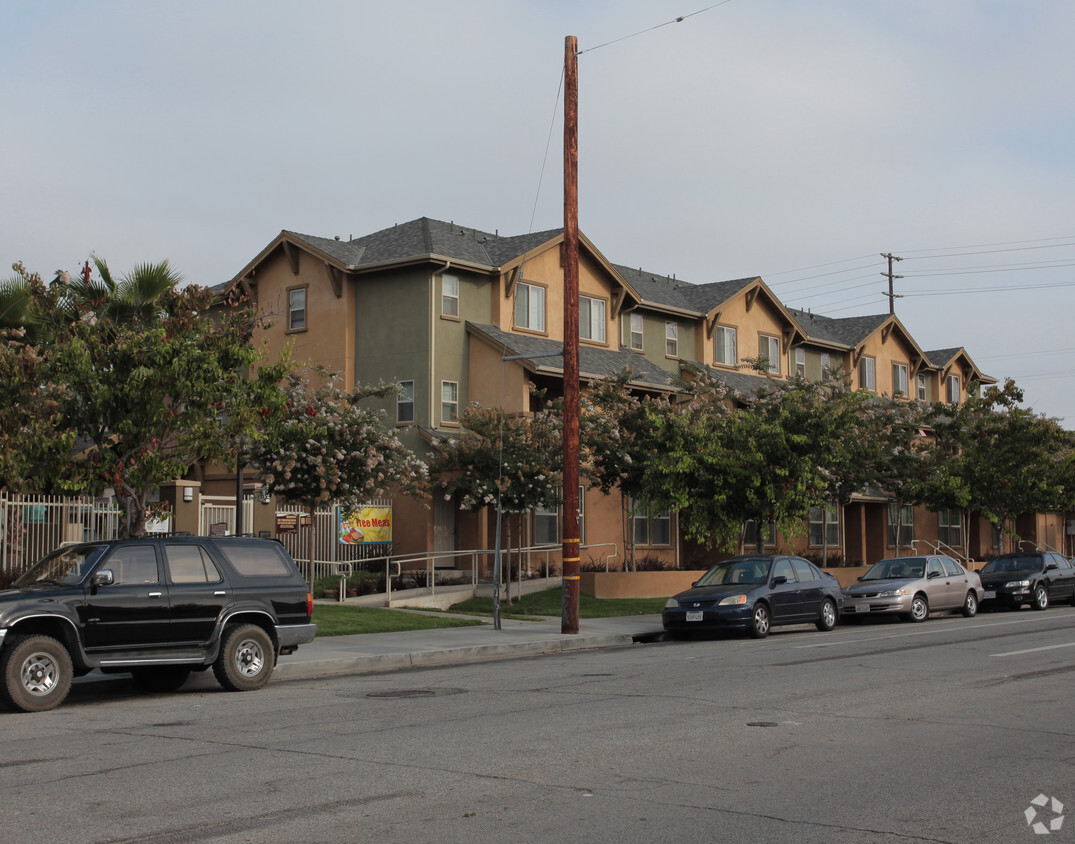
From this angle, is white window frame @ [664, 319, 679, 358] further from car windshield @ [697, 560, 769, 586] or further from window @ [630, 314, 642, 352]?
car windshield @ [697, 560, 769, 586]

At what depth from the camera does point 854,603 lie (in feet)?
79.4

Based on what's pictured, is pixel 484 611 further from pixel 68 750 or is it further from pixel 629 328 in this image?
pixel 68 750

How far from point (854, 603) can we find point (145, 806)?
63.4 feet

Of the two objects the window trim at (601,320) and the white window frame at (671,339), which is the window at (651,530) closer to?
the window trim at (601,320)

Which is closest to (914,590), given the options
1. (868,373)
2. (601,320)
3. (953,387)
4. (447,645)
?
(447,645)

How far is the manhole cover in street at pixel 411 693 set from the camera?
12.8 m

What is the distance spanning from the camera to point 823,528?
40125mm

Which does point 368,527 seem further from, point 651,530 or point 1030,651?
point 1030,651

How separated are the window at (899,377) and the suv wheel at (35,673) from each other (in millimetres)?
40422

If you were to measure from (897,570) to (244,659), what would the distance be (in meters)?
16.2

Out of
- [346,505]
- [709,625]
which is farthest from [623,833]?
[346,505]

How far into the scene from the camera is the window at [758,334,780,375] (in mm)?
40825

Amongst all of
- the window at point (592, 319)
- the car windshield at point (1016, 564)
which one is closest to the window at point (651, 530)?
the window at point (592, 319)

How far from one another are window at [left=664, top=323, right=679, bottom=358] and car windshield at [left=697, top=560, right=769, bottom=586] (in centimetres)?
1632
